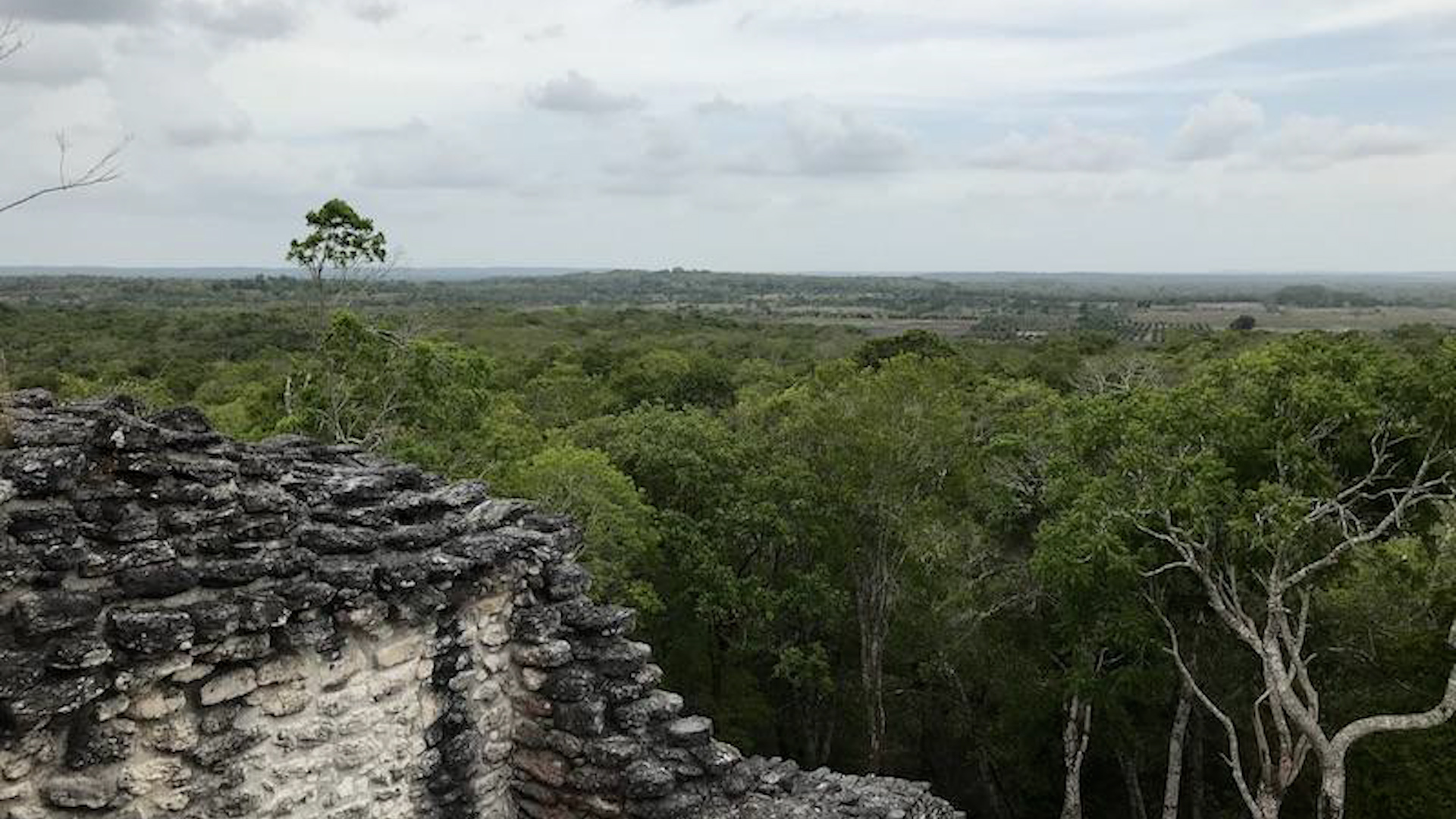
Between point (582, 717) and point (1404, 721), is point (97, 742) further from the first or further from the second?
point (1404, 721)

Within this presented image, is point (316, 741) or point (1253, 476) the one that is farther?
point (1253, 476)

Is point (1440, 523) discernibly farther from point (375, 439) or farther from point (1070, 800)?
point (375, 439)

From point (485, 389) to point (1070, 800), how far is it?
1162 cm

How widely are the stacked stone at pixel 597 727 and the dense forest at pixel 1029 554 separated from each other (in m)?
5.73

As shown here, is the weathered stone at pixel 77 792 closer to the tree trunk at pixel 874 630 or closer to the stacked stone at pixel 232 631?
the stacked stone at pixel 232 631

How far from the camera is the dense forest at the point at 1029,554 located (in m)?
11.6

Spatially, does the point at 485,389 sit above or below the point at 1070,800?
above

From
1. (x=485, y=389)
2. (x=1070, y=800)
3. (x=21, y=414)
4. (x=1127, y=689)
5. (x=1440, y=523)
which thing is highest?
(x=21, y=414)

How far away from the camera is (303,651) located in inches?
219

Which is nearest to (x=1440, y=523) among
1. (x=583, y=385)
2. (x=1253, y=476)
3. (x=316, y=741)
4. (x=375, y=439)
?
(x=1253, y=476)

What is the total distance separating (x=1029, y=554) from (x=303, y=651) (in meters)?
13.7

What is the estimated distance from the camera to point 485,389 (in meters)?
17.6

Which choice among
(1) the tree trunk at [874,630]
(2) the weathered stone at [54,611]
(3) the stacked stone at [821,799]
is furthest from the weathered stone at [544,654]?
(1) the tree trunk at [874,630]

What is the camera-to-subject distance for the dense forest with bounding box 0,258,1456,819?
1158 centimetres
